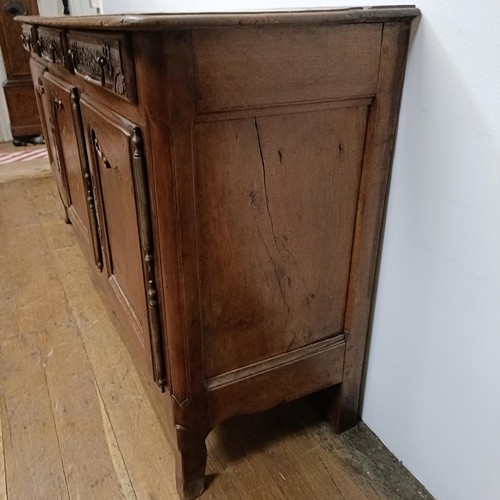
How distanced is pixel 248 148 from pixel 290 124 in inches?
3.2

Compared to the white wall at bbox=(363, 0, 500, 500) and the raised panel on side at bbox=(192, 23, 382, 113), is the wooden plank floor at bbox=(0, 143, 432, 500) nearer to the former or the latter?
the white wall at bbox=(363, 0, 500, 500)

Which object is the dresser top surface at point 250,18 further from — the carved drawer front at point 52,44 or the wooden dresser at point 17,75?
the wooden dresser at point 17,75

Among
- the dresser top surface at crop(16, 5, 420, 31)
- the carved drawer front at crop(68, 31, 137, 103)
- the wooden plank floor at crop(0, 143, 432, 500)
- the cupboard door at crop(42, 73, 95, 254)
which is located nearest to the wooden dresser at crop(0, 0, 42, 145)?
the cupboard door at crop(42, 73, 95, 254)

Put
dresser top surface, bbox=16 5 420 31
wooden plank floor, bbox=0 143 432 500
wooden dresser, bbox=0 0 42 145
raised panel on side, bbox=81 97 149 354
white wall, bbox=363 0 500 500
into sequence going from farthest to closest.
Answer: wooden dresser, bbox=0 0 42 145 → wooden plank floor, bbox=0 143 432 500 → raised panel on side, bbox=81 97 149 354 → white wall, bbox=363 0 500 500 → dresser top surface, bbox=16 5 420 31

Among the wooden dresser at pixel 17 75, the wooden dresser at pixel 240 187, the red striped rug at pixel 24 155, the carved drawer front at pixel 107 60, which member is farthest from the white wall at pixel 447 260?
the wooden dresser at pixel 17 75

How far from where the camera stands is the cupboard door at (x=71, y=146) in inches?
47.2

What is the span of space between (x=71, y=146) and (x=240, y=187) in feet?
2.48

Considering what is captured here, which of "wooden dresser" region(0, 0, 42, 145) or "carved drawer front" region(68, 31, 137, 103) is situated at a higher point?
"carved drawer front" region(68, 31, 137, 103)

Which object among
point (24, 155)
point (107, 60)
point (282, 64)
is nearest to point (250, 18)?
point (282, 64)

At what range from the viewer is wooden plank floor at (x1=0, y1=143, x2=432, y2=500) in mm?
1039

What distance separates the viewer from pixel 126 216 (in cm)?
94

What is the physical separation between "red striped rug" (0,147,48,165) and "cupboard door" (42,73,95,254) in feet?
5.31

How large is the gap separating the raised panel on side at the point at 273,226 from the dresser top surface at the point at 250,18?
140 mm

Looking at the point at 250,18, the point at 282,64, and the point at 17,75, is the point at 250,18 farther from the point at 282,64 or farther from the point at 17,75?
the point at 17,75
